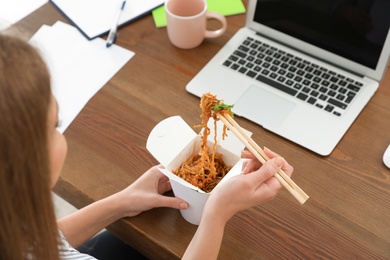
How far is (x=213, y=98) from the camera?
Result: 76cm

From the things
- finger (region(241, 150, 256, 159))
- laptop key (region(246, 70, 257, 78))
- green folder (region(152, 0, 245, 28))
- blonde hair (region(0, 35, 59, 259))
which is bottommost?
laptop key (region(246, 70, 257, 78))

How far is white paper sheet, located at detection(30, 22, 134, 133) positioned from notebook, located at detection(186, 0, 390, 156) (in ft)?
0.72

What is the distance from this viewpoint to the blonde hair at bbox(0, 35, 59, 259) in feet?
1.60

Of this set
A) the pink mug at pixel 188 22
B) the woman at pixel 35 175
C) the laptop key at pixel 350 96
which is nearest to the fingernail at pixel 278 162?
the woman at pixel 35 175

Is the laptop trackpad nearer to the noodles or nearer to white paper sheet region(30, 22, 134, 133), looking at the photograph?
the noodles

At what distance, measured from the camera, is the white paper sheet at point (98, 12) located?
117 centimetres

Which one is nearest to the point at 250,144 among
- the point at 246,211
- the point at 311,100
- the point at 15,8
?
the point at 246,211

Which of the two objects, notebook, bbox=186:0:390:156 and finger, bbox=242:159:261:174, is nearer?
finger, bbox=242:159:261:174

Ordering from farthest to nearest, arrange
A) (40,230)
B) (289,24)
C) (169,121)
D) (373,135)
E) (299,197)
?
1. (289,24)
2. (373,135)
3. (169,121)
4. (299,197)
5. (40,230)

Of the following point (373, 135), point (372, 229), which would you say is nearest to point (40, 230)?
point (372, 229)

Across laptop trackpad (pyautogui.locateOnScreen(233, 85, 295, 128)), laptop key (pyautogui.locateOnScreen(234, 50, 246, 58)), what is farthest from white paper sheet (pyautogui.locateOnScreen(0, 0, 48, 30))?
laptop trackpad (pyautogui.locateOnScreen(233, 85, 295, 128))

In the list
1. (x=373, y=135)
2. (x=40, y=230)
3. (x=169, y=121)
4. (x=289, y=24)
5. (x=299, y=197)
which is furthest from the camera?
(x=289, y=24)

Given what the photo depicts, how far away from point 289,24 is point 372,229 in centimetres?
49

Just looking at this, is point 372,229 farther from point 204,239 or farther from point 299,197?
point 204,239
